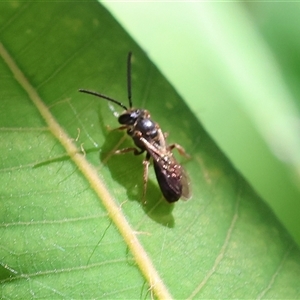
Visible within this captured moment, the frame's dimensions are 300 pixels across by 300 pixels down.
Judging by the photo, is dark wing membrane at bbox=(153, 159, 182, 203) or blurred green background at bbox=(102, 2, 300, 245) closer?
dark wing membrane at bbox=(153, 159, 182, 203)

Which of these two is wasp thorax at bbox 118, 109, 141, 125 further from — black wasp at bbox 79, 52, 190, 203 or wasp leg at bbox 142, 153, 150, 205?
wasp leg at bbox 142, 153, 150, 205

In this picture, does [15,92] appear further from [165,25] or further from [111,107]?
[165,25]

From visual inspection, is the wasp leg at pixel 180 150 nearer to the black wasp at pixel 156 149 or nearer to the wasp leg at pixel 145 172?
the black wasp at pixel 156 149

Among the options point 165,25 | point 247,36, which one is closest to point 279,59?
point 247,36

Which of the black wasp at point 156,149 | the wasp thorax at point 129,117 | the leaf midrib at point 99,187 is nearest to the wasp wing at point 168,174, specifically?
the black wasp at point 156,149

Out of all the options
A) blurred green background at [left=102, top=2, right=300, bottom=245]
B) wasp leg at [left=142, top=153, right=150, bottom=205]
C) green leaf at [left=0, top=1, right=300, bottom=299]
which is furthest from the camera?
blurred green background at [left=102, top=2, right=300, bottom=245]

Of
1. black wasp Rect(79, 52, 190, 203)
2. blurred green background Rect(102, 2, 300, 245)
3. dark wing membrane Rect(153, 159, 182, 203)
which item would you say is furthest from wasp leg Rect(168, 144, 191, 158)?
blurred green background Rect(102, 2, 300, 245)
